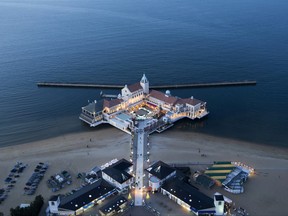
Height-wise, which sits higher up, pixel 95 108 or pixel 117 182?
pixel 95 108

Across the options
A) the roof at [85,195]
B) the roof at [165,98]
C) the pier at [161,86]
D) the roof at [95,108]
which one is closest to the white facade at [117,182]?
the roof at [85,195]

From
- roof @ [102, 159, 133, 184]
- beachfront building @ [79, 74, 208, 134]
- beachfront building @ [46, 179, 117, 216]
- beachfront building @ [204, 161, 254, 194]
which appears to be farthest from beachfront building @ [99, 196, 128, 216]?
beachfront building @ [79, 74, 208, 134]

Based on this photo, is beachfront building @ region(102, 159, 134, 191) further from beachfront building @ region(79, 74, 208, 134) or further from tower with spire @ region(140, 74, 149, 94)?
tower with spire @ region(140, 74, 149, 94)

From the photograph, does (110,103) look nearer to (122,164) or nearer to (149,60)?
(122,164)

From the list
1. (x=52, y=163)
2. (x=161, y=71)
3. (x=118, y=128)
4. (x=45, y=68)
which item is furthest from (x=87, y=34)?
(x=52, y=163)

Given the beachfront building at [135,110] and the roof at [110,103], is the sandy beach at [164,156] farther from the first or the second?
the roof at [110,103]

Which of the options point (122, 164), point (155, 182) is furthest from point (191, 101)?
point (155, 182)
